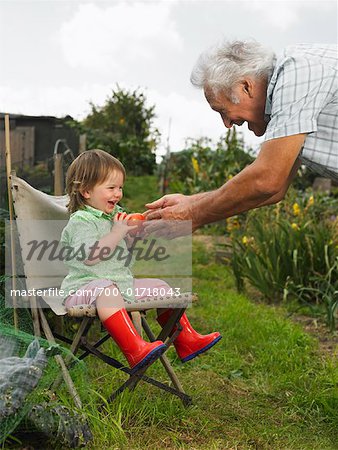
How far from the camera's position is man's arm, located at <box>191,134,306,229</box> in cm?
293

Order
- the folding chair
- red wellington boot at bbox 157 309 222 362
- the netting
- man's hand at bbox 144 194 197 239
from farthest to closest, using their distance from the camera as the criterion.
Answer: red wellington boot at bbox 157 309 222 362
man's hand at bbox 144 194 197 239
the folding chair
the netting

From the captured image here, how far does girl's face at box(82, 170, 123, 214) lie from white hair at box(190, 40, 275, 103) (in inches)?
23.3

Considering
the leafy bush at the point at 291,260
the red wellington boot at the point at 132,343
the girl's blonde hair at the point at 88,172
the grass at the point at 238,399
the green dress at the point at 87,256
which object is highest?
the girl's blonde hair at the point at 88,172

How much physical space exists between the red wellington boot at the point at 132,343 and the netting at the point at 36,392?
0.19 meters

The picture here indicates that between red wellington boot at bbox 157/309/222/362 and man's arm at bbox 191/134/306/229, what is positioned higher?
man's arm at bbox 191/134/306/229

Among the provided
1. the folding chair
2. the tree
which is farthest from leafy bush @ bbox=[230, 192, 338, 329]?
the tree

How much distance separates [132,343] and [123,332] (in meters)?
0.06

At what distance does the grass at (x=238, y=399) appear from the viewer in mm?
3117

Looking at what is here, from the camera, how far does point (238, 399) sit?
373 cm

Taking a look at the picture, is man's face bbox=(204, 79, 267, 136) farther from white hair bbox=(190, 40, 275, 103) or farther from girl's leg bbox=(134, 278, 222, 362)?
girl's leg bbox=(134, 278, 222, 362)

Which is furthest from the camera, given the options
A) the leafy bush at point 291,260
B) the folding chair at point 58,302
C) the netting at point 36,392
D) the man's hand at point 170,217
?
the leafy bush at point 291,260

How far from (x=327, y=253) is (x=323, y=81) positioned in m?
2.96

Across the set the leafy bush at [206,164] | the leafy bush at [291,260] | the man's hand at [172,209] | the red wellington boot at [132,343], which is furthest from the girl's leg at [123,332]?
the leafy bush at [206,164]

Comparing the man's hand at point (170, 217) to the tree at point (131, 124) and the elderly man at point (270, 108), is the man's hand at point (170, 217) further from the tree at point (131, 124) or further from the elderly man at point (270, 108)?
the tree at point (131, 124)
